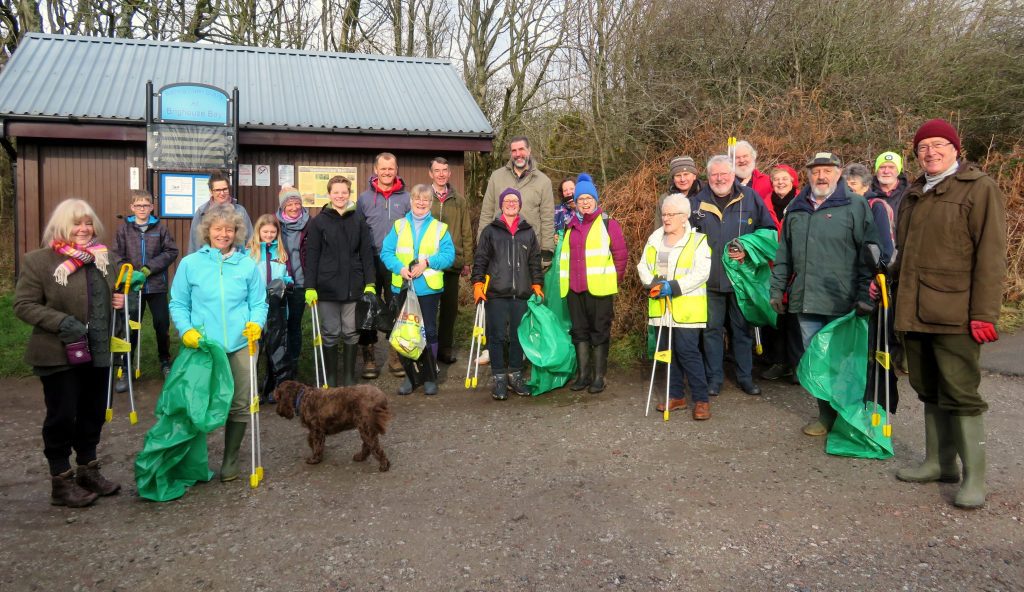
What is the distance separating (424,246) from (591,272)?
152 centimetres

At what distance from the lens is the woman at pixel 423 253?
6449 mm

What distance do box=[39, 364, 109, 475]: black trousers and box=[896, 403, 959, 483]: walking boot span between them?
191 inches

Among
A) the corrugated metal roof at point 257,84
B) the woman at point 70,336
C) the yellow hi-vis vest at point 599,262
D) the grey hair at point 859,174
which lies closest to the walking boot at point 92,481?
the woman at point 70,336

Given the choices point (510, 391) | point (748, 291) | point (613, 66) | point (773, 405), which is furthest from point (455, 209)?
point (613, 66)

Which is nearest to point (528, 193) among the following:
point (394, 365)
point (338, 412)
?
point (394, 365)

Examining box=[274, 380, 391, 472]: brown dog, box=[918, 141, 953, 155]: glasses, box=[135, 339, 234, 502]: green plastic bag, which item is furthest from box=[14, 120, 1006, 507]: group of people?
box=[274, 380, 391, 472]: brown dog

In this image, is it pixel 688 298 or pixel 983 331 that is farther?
pixel 688 298

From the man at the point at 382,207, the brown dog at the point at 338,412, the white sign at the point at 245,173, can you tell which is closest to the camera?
the brown dog at the point at 338,412

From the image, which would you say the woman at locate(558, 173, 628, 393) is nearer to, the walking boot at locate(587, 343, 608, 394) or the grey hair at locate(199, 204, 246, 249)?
the walking boot at locate(587, 343, 608, 394)

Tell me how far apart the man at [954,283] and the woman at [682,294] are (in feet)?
5.56

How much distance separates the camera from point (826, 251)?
5.22 meters

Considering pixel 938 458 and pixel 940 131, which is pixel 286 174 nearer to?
pixel 940 131

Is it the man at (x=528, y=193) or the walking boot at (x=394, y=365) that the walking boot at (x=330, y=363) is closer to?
the walking boot at (x=394, y=365)

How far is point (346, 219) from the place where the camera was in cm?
639
